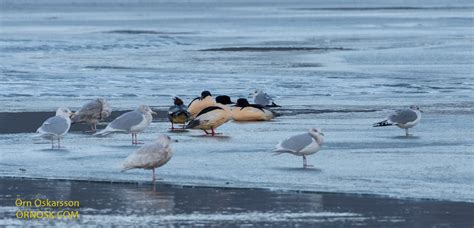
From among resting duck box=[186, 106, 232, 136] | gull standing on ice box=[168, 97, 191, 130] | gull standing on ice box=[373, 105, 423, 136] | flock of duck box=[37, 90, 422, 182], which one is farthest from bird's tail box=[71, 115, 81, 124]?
gull standing on ice box=[373, 105, 423, 136]

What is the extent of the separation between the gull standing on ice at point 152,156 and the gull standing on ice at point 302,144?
1306 millimetres

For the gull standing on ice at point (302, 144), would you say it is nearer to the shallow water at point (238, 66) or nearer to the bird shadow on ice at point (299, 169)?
the bird shadow on ice at point (299, 169)

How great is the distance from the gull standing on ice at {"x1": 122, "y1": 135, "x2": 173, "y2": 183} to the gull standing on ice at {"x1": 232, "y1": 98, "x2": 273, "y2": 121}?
564 centimetres

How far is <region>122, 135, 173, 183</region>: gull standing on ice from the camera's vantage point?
1147 centimetres

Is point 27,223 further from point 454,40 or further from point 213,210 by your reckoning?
point 454,40

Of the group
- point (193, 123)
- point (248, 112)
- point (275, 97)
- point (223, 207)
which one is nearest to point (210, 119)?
point (193, 123)


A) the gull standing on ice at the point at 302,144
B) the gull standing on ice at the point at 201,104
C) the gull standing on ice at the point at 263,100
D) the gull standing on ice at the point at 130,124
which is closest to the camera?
the gull standing on ice at the point at 302,144

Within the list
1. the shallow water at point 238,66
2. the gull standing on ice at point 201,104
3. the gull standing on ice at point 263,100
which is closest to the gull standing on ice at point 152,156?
the gull standing on ice at point 201,104

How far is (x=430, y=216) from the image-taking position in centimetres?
984

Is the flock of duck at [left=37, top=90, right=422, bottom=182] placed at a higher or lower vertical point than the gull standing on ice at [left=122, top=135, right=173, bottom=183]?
higher

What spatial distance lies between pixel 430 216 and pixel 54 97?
40.5 feet

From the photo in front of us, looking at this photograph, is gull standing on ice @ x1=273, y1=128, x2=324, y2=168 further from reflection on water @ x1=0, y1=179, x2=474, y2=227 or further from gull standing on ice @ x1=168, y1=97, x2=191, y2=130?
gull standing on ice @ x1=168, y1=97, x2=191, y2=130

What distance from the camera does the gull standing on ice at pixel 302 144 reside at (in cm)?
1228

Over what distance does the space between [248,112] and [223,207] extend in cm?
708
